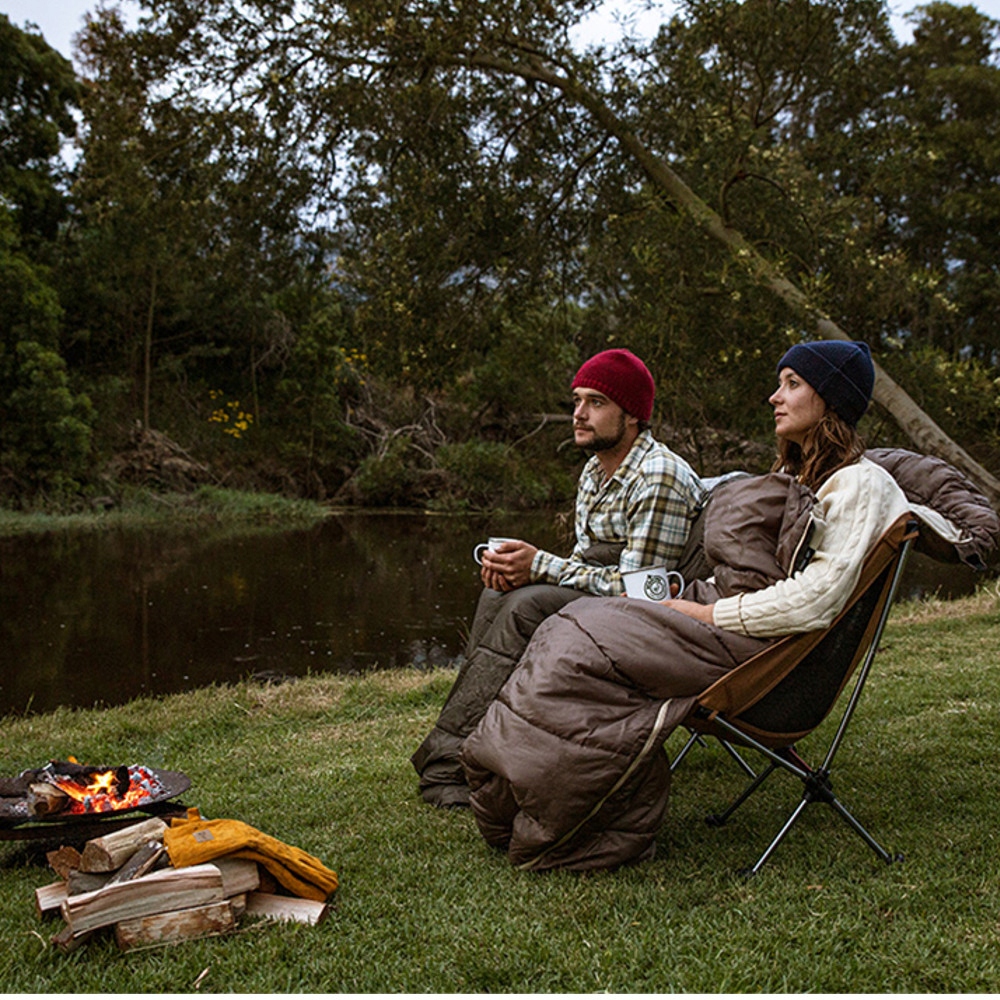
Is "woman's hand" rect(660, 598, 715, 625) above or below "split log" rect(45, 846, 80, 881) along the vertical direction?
above

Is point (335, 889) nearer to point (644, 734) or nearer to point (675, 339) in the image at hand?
point (644, 734)

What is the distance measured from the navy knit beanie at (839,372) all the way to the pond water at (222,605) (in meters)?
5.09

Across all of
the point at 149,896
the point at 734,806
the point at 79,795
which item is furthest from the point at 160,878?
the point at 734,806

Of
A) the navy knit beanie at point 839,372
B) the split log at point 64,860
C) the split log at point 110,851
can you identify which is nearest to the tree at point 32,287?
the split log at point 64,860

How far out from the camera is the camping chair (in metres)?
2.44

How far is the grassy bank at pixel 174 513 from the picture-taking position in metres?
16.0

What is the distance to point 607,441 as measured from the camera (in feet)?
10.9

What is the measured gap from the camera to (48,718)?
208 inches

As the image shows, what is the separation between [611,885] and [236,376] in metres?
21.6

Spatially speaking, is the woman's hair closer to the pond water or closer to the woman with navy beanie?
the woman with navy beanie

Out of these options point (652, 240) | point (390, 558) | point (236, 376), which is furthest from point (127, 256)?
point (652, 240)

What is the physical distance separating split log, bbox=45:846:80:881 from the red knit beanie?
2039 millimetres

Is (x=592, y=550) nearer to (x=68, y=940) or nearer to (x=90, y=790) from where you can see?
(x=90, y=790)

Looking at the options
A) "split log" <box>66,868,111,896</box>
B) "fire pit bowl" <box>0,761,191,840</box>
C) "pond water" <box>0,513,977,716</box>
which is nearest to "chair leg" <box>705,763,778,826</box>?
"fire pit bowl" <box>0,761,191,840</box>
